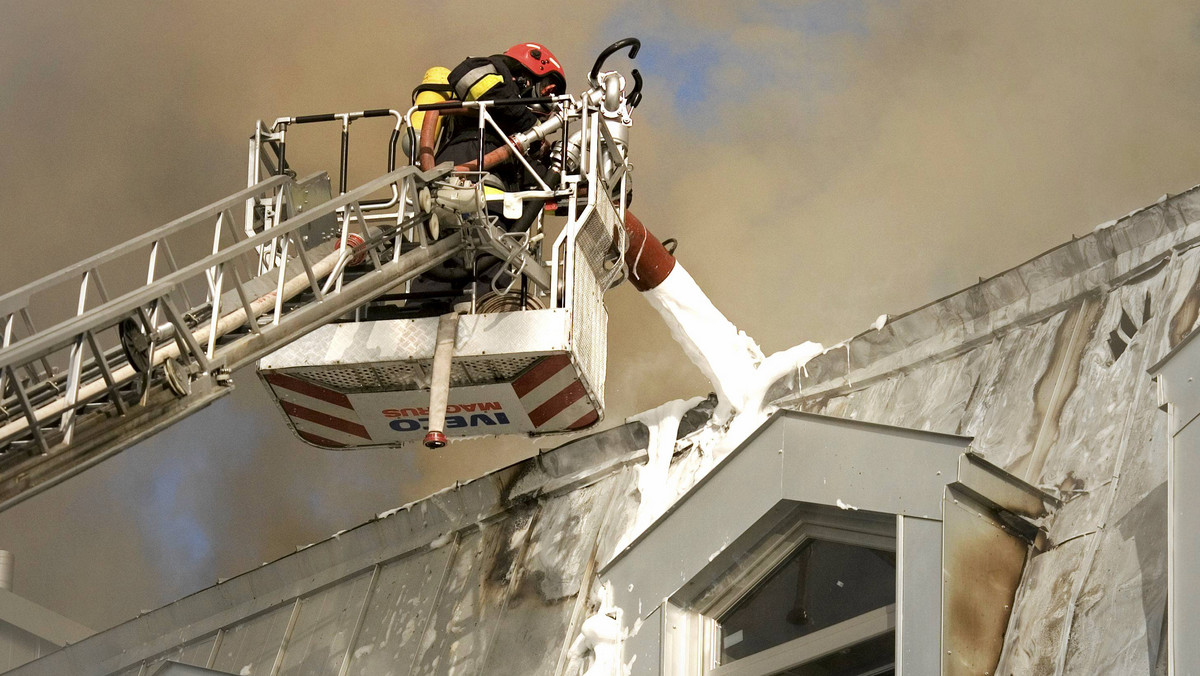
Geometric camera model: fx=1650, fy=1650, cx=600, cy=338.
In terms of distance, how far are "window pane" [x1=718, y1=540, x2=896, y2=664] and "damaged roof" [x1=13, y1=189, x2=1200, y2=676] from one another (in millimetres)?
671

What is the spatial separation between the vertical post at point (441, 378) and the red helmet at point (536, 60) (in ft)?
7.02

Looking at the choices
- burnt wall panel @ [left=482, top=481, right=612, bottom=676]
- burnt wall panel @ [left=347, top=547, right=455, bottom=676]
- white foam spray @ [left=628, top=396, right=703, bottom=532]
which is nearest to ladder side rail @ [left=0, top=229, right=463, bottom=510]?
white foam spray @ [left=628, top=396, right=703, bottom=532]

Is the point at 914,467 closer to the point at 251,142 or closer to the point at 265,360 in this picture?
the point at 265,360

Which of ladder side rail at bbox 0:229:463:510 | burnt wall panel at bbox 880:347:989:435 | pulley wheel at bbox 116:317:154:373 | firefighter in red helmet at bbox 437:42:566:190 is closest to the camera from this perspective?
ladder side rail at bbox 0:229:463:510

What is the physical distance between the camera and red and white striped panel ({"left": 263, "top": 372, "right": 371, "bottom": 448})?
432 inches

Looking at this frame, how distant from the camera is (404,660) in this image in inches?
455

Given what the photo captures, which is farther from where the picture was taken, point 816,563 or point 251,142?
point 251,142

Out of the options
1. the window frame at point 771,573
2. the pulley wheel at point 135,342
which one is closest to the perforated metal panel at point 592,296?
the pulley wheel at point 135,342

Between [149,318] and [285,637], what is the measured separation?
17.4 feet

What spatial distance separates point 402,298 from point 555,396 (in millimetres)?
1194

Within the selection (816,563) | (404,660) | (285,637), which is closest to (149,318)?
(816,563)

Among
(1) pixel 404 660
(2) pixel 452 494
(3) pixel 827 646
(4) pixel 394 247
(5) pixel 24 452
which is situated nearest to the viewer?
→ (3) pixel 827 646

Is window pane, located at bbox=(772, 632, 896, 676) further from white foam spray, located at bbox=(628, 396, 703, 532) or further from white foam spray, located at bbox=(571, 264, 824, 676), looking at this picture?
white foam spray, located at bbox=(628, 396, 703, 532)

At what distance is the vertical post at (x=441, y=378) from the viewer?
9.69 metres
